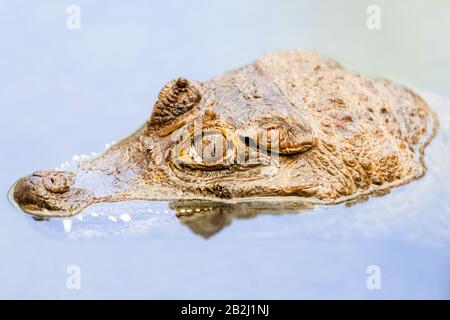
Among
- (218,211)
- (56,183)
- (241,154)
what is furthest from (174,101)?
(56,183)

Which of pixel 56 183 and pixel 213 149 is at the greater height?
pixel 213 149

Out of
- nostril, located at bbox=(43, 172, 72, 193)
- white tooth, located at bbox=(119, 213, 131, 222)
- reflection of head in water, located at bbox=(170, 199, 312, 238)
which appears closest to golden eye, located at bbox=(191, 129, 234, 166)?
reflection of head in water, located at bbox=(170, 199, 312, 238)

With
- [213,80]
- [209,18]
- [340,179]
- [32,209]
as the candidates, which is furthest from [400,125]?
[209,18]

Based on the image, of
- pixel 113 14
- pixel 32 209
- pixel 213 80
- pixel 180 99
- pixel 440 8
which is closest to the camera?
pixel 32 209

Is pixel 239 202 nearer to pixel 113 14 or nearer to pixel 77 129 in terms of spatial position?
pixel 77 129

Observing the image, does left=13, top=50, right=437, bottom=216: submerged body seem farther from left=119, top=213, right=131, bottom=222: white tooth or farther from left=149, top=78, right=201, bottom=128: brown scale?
left=119, top=213, right=131, bottom=222: white tooth

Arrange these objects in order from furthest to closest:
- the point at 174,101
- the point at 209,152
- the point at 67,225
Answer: the point at 174,101 → the point at 209,152 → the point at 67,225

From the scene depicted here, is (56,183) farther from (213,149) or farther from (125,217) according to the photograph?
(213,149)
